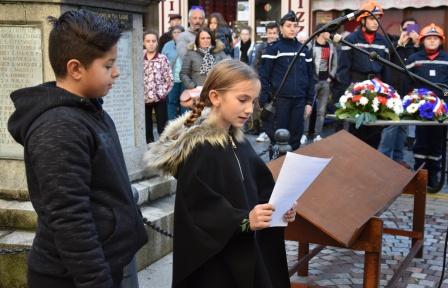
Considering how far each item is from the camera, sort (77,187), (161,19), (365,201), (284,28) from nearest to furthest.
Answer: (77,187)
(365,201)
(284,28)
(161,19)

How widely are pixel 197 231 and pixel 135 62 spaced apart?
235 centimetres

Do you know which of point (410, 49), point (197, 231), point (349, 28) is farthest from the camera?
point (349, 28)

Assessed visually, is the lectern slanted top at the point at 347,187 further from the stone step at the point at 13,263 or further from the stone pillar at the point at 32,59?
the stone step at the point at 13,263

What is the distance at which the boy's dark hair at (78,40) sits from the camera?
1.89 meters

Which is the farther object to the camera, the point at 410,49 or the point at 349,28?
the point at 349,28

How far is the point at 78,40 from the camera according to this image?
189cm

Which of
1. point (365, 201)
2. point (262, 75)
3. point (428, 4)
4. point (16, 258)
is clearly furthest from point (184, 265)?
point (428, 4)

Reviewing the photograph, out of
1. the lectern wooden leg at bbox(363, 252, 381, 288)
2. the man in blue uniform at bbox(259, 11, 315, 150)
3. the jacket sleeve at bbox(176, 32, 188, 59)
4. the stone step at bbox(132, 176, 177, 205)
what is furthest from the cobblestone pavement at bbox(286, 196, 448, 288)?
the jacket sleeve at bbox(176, 32, 188, 59)

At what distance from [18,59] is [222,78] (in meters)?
1.89

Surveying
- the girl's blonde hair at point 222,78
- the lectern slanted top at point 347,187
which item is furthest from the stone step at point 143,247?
the girl's blonde hair at point 222,78

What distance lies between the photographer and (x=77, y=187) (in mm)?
1777

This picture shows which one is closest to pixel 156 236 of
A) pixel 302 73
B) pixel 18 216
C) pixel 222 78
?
pixel 18 216

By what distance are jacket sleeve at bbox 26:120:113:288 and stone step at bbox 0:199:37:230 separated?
6.79 ft

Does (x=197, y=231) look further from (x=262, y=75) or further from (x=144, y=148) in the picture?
(x=262, y=75)
